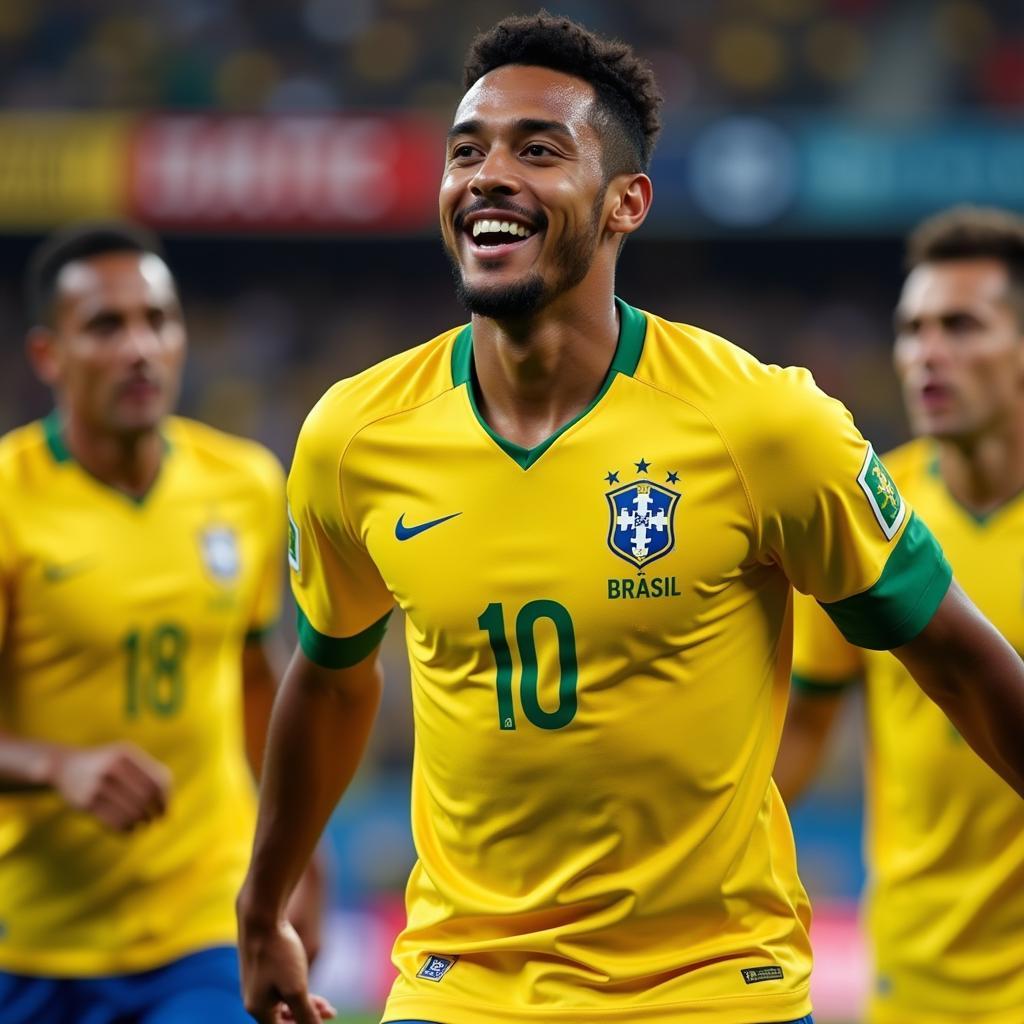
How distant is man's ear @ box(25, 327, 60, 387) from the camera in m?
5.87

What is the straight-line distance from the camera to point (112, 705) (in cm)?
520

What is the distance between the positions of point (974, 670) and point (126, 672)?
260 cm

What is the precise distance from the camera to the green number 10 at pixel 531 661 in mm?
3336

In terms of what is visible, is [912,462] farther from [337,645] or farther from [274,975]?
[274,975]

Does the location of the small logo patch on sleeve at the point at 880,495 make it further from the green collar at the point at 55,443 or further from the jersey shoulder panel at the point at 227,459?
the green collar at the point at 55,443

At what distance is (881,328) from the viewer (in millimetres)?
21141

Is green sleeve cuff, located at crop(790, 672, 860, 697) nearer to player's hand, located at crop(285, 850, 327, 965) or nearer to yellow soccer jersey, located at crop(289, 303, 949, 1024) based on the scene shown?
player's hand, located at crop(285, 850, 327, 965)

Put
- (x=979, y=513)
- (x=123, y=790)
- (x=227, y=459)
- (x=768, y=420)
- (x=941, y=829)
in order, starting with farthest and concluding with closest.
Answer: (x=227, y=459) → (x=979, y=513) → (x=941, y=829) → (x=123, y=790) → (x=768, y=420)

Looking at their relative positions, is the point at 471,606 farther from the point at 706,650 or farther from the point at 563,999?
the point at 563,999

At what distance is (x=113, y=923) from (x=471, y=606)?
2148mm

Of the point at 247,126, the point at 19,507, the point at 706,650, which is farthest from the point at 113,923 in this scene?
the point at 247,126

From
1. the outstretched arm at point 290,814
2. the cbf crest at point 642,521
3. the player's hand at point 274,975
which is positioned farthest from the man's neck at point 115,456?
the cbf crest at point 642,521

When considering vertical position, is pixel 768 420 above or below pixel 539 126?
below

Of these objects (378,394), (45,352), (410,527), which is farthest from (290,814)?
(45,352)
